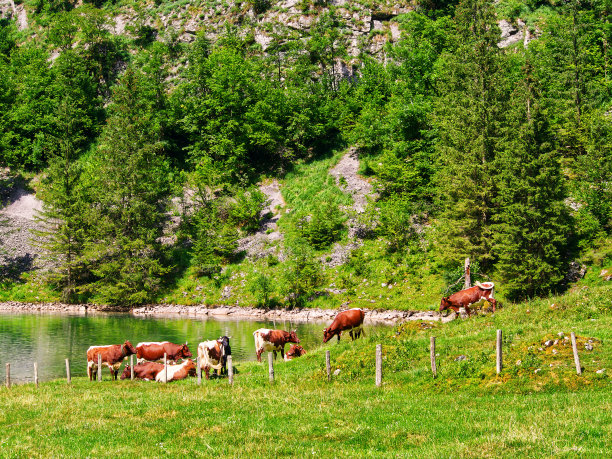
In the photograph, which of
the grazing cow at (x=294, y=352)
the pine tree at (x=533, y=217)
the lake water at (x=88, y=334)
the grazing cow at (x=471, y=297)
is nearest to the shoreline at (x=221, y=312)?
the lake water at (x=88, y=334)

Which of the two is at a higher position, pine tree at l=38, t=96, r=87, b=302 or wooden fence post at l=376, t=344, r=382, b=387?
pine tree at l=38, t=96, r=87, b=302

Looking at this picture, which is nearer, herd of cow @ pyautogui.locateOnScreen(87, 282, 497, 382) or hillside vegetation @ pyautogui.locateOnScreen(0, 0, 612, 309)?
herd of cow @ pyautogui.locateOnScreen(87, 282, 497, 382)

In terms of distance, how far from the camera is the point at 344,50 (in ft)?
299

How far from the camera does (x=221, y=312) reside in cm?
5428

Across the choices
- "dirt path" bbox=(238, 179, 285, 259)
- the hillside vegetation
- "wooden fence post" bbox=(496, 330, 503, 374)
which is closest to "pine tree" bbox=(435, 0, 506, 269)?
the hillside vegetation

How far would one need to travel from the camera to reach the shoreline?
45531mm

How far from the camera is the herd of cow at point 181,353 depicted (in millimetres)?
25969

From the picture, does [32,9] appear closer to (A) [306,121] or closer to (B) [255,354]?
(A) [306,121]

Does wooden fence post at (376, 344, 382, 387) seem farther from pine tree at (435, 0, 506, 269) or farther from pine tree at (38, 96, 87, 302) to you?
pine tree at (38, 96, 87, 302)

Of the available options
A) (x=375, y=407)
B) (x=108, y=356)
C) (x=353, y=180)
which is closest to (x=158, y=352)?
(x=108, y=356)

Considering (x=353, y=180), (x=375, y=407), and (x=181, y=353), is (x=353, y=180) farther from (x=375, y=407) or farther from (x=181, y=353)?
(x=375, y=407)

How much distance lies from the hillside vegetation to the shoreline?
1.39 metres

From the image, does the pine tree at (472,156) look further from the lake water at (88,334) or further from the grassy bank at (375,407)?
the grassy bank at (375,407)

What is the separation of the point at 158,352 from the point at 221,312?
25.5 m
